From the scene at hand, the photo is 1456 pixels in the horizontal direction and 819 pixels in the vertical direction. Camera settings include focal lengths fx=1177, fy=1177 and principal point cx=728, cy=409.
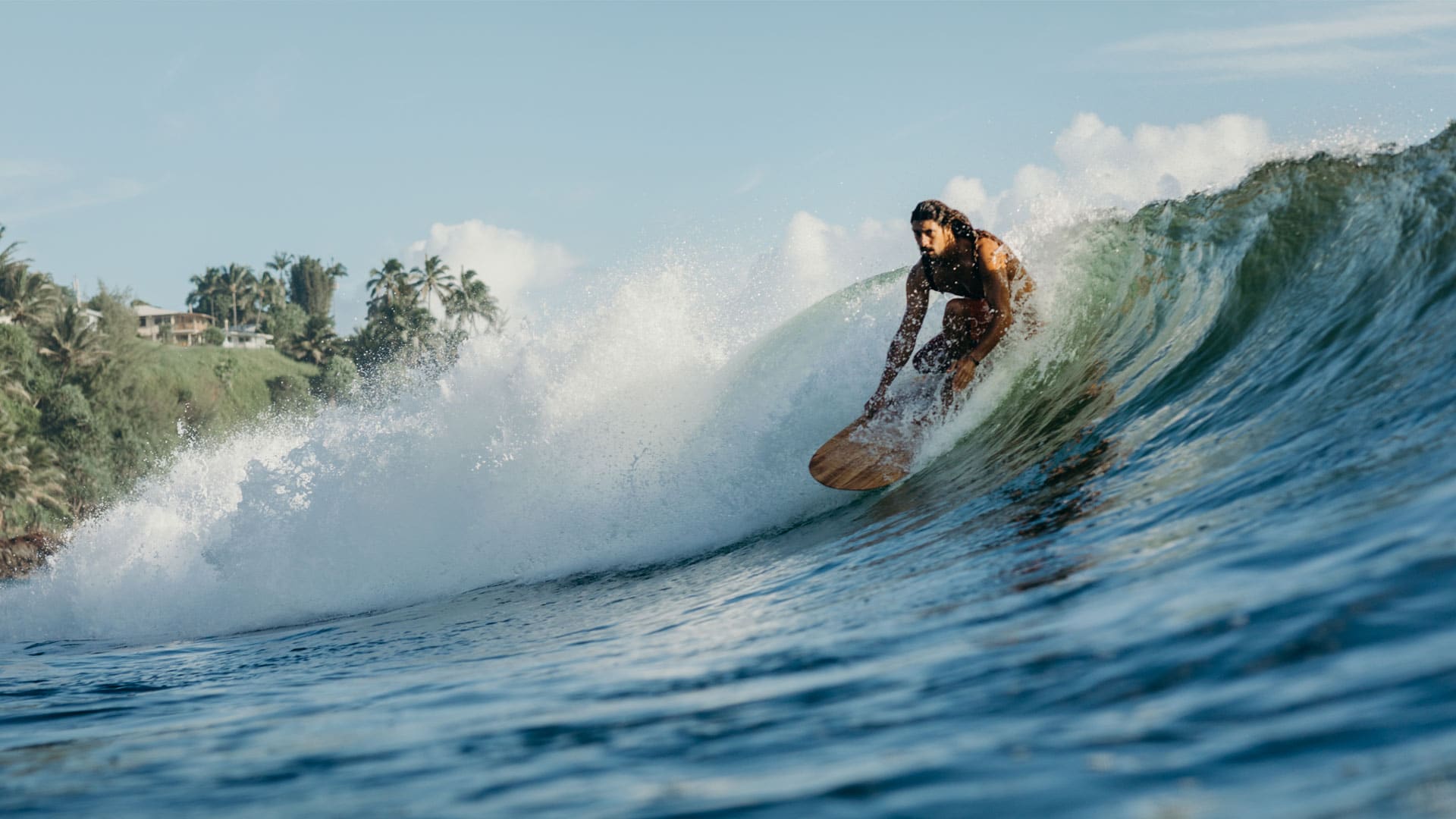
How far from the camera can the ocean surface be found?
2018mm

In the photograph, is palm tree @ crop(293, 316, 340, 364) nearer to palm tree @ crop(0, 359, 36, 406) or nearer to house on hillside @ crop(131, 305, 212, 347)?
house on hillside @ crop(131, 305, 212, 347)

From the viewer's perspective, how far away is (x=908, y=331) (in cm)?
765

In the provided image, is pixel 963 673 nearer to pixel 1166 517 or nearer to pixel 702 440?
pixel 1166 517

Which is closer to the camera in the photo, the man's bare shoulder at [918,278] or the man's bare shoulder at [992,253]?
the man's bare shoulder at [992,253]

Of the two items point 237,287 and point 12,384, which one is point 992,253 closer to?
point 12,384

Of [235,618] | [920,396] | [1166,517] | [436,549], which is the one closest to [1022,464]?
[920,396]

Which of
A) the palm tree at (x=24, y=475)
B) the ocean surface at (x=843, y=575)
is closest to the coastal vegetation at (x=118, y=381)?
the palm tree at (x=24, y=475)

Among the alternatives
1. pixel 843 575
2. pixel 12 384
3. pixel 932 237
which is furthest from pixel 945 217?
pixel 12 384

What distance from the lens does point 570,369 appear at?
32.1 ft

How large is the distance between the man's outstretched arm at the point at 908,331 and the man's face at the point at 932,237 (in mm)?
383

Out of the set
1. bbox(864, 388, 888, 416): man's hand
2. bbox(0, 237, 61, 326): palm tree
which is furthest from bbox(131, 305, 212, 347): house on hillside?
bbox(864, 388, 888, 416): man's hand

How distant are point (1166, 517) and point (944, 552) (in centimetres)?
106

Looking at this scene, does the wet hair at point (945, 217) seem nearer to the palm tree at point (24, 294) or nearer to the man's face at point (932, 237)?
the man's face at point (932, 237)

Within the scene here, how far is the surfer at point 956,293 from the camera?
23.3 ft
